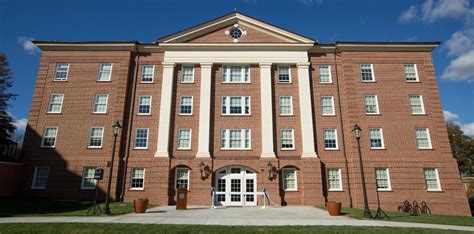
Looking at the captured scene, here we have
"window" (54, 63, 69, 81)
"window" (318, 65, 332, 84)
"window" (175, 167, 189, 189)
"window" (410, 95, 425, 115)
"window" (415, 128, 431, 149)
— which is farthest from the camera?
"window" (318, 65, 332, 84)

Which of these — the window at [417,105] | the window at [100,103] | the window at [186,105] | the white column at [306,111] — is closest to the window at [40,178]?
the window at [100,103]

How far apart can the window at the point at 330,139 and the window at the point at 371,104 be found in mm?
3491

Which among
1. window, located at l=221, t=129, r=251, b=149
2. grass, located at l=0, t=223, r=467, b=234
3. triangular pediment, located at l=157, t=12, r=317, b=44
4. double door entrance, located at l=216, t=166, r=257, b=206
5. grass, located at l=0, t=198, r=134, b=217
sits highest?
triangular pediment, located at l=157, t=12, r=317, b=44

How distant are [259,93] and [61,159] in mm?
17577

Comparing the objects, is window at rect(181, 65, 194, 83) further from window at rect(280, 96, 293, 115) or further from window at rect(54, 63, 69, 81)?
window at rect(54, 63, 69, 81)

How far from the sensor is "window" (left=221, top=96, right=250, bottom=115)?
80.0ft

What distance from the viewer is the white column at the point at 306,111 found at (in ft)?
75.8

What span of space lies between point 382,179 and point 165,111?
1903 cm

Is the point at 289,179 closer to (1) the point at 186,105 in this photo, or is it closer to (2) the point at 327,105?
(2) the point at 327,105

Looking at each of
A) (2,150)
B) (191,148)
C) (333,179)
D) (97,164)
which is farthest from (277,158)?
(2,150)

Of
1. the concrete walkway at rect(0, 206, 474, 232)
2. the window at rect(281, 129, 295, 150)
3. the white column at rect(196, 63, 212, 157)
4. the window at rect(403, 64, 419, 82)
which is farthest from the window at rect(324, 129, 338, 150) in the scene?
the white column at rect(196, 63, 212, 157)

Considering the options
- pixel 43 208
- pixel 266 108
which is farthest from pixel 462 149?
pixel 43 208

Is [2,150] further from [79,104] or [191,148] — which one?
[191,148]

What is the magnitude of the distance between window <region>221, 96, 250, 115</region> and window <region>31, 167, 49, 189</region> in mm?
15452
